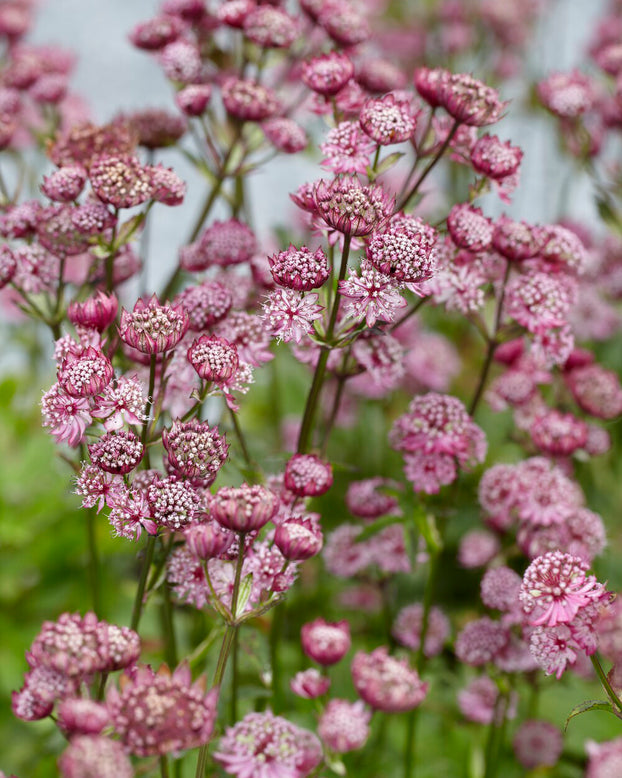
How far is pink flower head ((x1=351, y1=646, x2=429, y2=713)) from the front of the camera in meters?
1.11

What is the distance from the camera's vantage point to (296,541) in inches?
45.1

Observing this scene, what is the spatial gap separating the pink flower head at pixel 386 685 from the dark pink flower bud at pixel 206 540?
0.22 m

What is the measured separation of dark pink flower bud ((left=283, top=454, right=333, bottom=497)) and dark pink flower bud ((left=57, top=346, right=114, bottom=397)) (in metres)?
0.28

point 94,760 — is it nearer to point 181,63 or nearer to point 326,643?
point 326,643

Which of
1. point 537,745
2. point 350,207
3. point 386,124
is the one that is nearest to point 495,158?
point 386,124

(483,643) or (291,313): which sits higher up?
(291,313)

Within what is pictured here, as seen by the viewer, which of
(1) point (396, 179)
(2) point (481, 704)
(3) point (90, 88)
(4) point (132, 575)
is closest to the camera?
(2) point (481, 704)

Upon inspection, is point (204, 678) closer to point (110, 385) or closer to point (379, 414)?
point (110, 385)

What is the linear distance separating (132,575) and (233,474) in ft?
4.22

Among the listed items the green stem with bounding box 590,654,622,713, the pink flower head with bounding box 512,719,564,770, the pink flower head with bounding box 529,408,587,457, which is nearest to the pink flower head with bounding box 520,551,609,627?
the green stem with bounding box 590,654,622,713

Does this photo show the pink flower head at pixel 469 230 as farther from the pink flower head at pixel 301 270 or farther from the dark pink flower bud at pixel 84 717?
the dark pink flower bud at pixel 84 717

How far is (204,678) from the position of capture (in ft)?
3.38

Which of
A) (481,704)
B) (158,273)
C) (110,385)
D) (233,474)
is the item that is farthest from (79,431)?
(158,273)

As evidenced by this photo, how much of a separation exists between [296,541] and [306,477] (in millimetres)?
157
